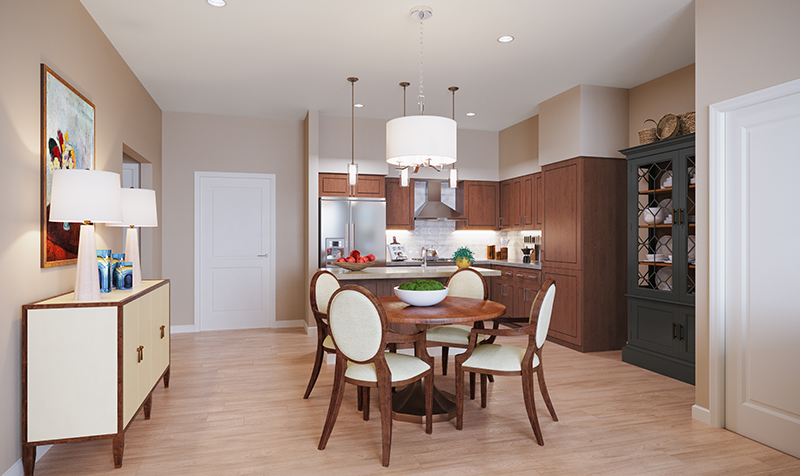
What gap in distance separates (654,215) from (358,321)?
3.13 meters

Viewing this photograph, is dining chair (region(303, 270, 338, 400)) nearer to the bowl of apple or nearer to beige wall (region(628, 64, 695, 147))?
the bowl of apple

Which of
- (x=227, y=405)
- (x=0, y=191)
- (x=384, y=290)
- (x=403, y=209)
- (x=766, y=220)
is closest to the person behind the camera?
(x=0, y=191)

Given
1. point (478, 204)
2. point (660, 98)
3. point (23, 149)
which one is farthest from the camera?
point (478, 204)

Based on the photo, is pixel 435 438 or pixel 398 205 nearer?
pixel 435 438

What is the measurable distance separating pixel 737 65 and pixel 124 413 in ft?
13.4

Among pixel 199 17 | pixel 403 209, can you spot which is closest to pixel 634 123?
pixel 403 209

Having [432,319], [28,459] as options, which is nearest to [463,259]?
[432,319]

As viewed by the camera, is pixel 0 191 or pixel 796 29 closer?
pixel 0 191

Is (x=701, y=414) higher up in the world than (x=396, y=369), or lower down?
lower down

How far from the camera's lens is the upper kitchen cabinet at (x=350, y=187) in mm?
6188

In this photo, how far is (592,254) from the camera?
5.01 meters

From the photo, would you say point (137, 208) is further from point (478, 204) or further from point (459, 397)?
point (478, 204)

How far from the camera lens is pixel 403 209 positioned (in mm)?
6793

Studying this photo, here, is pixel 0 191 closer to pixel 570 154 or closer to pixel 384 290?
pixel 384 290
